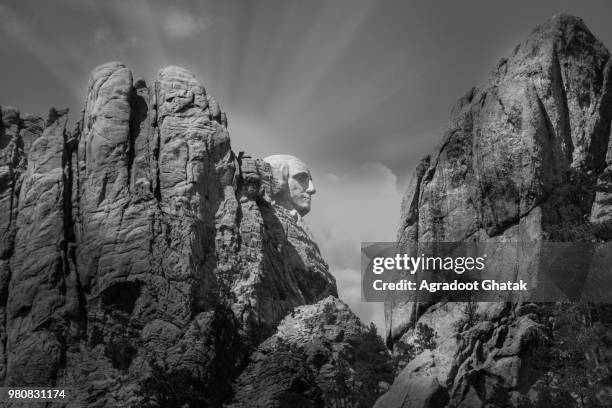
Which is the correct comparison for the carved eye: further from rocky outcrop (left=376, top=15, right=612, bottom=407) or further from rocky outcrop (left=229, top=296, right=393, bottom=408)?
rocky outcrop (left=229, top=296, right=393, bottom=408)

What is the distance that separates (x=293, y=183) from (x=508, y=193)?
38.7m

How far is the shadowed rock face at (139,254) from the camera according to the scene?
2972 inches

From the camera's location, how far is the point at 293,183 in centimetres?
11150

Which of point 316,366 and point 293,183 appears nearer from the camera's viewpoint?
point 316,366

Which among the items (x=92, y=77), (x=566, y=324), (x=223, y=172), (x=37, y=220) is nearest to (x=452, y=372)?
(x=566, y=324)

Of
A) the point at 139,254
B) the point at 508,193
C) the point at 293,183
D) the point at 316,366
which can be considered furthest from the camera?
the point at 293,183

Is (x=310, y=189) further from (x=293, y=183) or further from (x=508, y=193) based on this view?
(x=508, y=193)

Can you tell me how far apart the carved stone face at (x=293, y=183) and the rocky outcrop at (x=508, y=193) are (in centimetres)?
2303

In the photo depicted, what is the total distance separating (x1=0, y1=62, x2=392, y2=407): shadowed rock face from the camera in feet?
248

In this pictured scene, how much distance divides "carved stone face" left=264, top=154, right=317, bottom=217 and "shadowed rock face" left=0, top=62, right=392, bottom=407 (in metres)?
11.2

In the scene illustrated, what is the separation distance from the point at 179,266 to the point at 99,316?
24.8 feet

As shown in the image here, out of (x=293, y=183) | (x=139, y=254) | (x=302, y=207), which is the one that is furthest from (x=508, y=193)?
(x=293, y=183)

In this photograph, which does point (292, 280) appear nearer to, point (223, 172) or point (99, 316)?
point (223, 172)

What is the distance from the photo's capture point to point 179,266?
266ft
